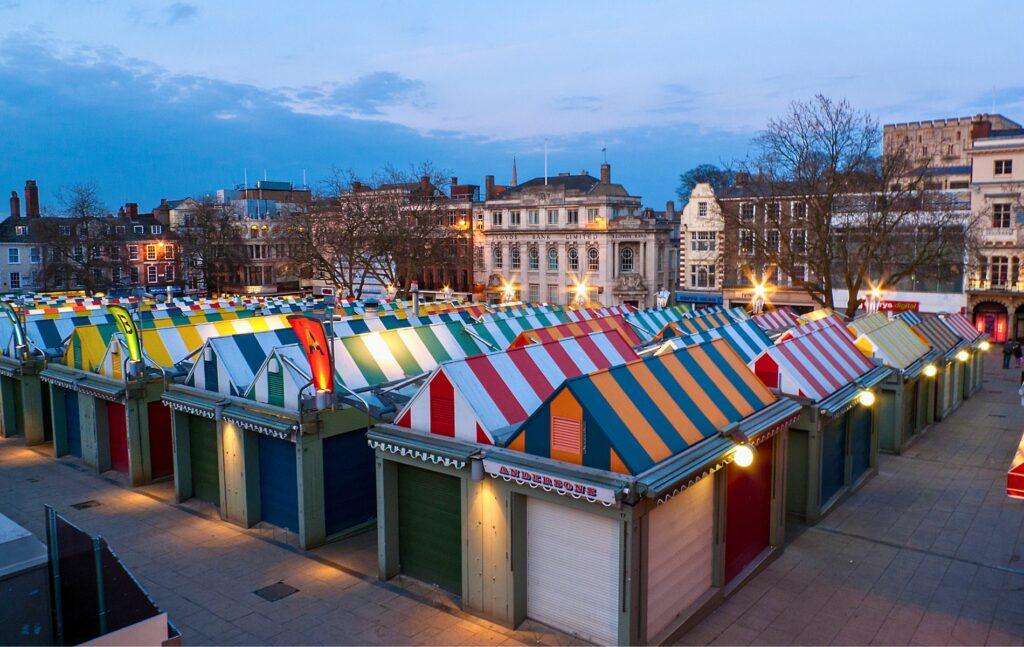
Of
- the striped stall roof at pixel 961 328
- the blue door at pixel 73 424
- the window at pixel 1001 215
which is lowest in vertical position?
the blue door at pixel 73 424

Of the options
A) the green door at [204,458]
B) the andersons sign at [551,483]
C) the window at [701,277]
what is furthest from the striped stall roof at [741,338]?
the window at [701,277]

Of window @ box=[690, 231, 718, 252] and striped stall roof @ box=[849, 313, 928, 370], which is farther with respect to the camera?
window @ box=[690, 231, 718, 252]

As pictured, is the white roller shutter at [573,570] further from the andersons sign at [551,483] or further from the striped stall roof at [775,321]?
the striped stall roof at [775,321]

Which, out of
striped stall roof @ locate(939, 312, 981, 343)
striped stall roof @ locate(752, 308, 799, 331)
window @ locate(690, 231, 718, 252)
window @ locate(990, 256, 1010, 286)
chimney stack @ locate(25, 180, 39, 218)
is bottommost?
striped stall roof @ locate(939, 312, 981, 343)

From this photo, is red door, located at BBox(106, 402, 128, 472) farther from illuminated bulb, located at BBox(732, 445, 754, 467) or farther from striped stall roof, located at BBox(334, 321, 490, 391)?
illuminated bulb, located at BBox(732, 445, 754, 467)

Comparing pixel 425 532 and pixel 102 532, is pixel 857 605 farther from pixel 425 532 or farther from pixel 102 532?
pixel 102 532

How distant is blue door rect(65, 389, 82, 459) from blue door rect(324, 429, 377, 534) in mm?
9374

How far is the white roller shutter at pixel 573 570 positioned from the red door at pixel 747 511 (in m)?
2.63

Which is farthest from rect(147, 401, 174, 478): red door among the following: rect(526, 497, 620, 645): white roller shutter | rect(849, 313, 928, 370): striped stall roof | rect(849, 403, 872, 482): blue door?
rect(849, 313, 928, 370): striped stall roof

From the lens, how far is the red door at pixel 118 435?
17677 mm

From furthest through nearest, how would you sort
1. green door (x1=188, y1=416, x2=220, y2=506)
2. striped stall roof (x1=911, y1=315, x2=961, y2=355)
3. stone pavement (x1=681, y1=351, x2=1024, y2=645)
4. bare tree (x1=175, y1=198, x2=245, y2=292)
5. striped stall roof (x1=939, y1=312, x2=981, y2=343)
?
1. bare tree (x1=175, y1=198, x2=245, y2=292)
2. striped stall roof (x1=939, y1=312, x2=981, y2=343)
3. striped stall roof (x1=911, y1=315, x2=961, y2=355)
4. green door (x1=188, y1=416, x2=220, y2=506)
5. stone pavement (x1=681, y1=351, x2=1024, y2=645)

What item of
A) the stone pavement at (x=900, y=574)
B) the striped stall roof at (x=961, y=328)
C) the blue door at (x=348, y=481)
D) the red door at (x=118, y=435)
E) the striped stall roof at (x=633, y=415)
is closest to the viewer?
the striped stall roof at (x=633, y=415)

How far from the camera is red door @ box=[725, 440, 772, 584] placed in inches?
451

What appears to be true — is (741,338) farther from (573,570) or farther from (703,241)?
(703,241)
